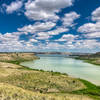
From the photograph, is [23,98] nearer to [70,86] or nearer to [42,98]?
[42,98]

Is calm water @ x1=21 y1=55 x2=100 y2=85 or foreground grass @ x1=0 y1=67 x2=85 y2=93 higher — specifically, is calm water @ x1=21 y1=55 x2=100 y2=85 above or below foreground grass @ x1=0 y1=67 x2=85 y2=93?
above

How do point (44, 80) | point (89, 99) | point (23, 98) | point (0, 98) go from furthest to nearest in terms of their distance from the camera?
point (44, 80) < point (89, 99) < point (23, 98) < point (0, 98)

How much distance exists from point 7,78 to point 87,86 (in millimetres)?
30458

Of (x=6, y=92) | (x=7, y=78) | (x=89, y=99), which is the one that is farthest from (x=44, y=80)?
(x=6, y=92)

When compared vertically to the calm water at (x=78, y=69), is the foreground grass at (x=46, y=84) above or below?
below

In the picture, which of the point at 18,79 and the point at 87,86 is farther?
the point at 18,79

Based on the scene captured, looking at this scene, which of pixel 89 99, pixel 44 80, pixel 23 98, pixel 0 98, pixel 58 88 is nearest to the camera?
pixel 0 98

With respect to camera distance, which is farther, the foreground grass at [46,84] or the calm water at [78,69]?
the calm water at [78,69]

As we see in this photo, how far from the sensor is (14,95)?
2284cm

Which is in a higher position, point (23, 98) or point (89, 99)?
point (23, 98)

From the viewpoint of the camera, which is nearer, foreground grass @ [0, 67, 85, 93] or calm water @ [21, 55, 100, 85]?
foreground grass @ [0, 67, 85, 93]

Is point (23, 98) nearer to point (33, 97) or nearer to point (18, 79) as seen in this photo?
point (33, 97)

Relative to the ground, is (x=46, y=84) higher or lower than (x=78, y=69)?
lower

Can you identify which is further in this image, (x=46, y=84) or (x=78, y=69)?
(x=78, y=69)
